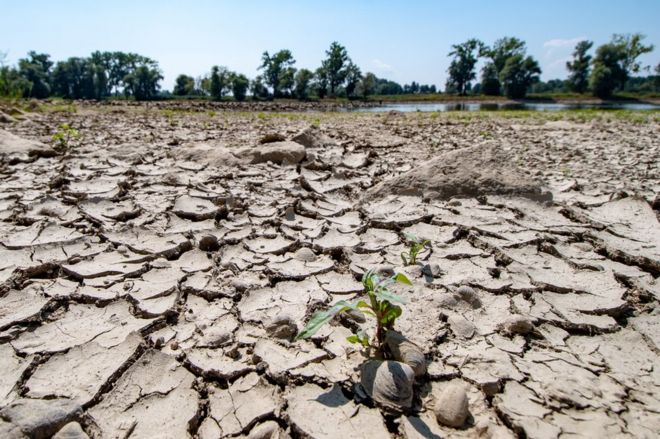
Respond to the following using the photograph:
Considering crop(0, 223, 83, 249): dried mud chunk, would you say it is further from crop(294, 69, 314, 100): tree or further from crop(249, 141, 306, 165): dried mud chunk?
crop(294, 69, 314, 100): tree

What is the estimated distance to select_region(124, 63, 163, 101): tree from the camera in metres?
51.2

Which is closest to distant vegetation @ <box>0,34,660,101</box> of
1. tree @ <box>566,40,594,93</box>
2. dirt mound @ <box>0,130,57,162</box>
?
tree @ <box>566,40,594,93</box>

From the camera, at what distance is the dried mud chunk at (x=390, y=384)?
1140 millimetres

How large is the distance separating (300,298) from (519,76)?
183ft

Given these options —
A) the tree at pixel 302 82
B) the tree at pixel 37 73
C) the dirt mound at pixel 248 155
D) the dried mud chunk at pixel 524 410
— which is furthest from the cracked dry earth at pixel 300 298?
the tree at pixel 302 82

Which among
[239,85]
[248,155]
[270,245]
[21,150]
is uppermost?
[239,85]

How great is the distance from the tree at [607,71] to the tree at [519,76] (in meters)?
6.34

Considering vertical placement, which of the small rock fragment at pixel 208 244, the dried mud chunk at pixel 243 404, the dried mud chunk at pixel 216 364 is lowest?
the dried mud chunk at pixel 243 404

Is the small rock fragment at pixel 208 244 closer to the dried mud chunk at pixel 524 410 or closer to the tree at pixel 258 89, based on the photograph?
the dried mud chunk at pixel 524 410

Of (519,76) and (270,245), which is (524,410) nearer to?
(270,245)

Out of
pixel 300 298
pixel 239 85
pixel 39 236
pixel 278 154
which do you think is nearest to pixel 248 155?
pixel 278 154

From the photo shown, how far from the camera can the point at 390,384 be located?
3.82ft

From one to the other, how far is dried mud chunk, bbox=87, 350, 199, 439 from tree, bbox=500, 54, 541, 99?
178ft

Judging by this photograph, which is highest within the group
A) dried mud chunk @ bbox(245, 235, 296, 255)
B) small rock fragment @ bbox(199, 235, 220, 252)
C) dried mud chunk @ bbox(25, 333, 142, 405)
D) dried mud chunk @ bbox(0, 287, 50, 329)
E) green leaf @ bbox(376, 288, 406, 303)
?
green leaf @ bbox(376, 288, 406, 303)
